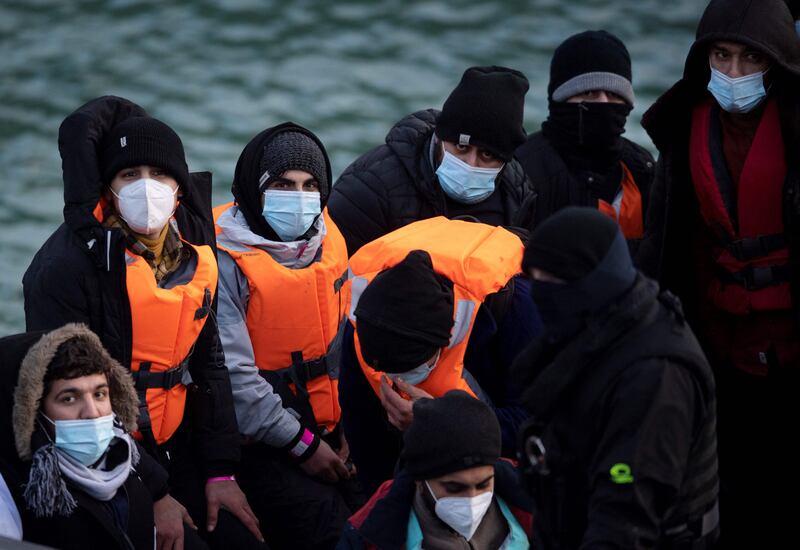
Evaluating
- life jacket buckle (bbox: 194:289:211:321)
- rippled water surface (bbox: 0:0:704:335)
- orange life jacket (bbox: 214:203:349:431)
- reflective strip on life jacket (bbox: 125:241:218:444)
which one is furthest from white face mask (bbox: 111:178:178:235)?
rippled water surface (bbox: 0:0:704:335)

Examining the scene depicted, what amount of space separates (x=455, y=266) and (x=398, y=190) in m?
1.04

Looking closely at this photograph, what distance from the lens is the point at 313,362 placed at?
528 centimetres

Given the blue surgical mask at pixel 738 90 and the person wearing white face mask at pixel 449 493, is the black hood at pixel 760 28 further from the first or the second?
the person wearing white face mask at pixel 449 493

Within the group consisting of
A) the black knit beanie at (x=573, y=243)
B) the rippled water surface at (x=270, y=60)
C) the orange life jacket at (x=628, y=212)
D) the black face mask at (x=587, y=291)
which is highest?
the black knit beanie at (x=573, y=243)

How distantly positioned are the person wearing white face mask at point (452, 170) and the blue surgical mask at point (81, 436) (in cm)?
147

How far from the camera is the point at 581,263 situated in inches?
141

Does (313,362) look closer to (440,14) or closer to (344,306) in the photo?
(344,306)

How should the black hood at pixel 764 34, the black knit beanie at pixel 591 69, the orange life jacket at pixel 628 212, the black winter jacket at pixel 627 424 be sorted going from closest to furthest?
the black winter jacket at pixel 627 424 < the black hood at pixel 764 34 < the orange life jacket at pixel 628 212 < the black knit beanie at pixel 591 69

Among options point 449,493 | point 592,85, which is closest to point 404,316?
point 449,493

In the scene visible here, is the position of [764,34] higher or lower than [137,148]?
higher

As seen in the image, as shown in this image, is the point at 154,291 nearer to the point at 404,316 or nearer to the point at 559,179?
the point at 404,316

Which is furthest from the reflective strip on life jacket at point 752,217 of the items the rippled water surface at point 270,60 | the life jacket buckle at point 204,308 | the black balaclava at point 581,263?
the rippled water surface at point 270,60

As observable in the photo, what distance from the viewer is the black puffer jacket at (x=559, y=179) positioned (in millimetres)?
5734

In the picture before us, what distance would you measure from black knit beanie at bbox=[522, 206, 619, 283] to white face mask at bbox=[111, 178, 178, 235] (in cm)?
167
